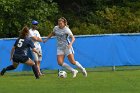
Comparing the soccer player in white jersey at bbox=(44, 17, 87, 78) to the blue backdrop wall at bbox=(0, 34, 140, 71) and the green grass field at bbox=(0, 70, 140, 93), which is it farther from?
the blue backdrop wall at bbox=(0, 34, 140, 71)

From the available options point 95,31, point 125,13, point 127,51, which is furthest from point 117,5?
point 127,51

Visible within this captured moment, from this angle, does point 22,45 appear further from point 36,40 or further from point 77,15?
point 77,15

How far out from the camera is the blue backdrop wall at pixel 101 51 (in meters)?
19.7

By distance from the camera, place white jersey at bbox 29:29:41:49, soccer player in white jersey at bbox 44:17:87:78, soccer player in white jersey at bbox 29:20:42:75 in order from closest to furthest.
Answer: soccer player in white jersey at bbox 44:17:87:78, soccer player in white jersey at bbox 29:20:42:75, white jersey at bbox 29:29:41:49

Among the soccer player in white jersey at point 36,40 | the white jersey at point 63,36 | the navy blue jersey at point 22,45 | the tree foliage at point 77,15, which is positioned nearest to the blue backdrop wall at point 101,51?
the soccer player in white jersey at point 36,40

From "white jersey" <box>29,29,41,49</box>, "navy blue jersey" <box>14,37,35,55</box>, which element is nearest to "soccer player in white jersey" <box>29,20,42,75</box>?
"white jersey" <box>29,29,41,49</box>

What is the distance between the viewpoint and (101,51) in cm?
2002

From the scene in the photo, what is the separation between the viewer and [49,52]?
19641 millimetres

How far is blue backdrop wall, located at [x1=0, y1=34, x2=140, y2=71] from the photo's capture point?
64.6 ft

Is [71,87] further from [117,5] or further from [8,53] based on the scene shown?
[117,5]

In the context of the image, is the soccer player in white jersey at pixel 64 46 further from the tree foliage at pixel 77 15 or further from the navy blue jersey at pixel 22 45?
the tree foliage at pixel 77 15

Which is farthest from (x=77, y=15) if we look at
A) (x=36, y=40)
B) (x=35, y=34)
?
(x=36, y=40)

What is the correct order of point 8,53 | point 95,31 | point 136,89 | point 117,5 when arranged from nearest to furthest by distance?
point 136,89 → point 8,53 → point 95,31 → point 117,5

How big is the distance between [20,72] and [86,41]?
7.98ft
